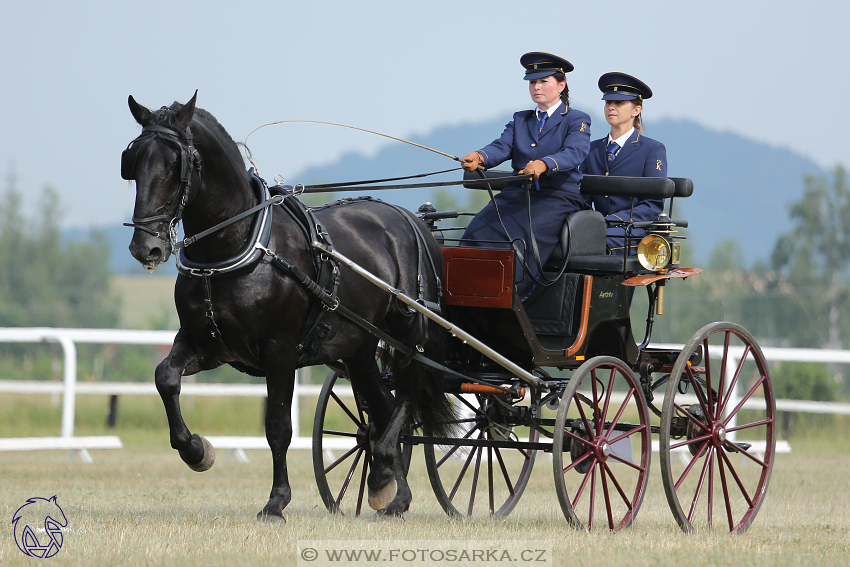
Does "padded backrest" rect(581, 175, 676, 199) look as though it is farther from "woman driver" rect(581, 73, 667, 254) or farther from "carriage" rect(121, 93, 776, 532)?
"woman driver" rect(581, 73, 667, 254)

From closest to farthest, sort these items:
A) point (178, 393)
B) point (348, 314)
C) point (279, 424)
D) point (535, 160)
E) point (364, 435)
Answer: point (178, 393)
point (279, 424)
point (348, 314)
point (535, 160)
point (364, 435)

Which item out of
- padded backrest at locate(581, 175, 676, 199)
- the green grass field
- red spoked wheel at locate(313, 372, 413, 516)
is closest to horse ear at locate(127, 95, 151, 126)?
the green grass field

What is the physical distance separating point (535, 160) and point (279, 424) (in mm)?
2007

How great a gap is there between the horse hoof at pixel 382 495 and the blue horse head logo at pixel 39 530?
1.64 m

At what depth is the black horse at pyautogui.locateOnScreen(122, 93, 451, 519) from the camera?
5.16 meters

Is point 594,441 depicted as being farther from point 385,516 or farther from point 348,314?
point 348,314

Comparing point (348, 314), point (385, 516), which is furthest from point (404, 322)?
point (385, 516)

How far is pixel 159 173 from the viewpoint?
5.11 metres

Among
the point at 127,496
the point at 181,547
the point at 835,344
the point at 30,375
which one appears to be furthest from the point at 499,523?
the point at 835,344

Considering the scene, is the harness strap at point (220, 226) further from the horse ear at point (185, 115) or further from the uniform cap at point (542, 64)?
the uniform cap at point (542, 64)

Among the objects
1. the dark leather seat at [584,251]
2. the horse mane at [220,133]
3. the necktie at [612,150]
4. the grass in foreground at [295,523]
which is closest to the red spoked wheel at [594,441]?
the grass in foreground at [295,523]

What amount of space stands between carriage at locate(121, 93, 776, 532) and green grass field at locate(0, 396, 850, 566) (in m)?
0.30

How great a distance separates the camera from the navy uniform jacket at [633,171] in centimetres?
695

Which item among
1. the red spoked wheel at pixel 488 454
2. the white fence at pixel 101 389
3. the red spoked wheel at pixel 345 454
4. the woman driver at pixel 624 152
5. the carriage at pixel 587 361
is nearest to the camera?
the carriage at pixel 587 361
